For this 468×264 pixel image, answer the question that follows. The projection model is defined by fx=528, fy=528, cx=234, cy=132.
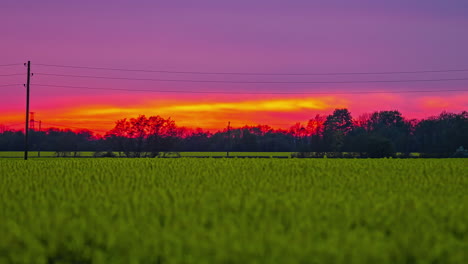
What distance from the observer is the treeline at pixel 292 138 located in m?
76.7

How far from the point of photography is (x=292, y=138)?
129125 mm

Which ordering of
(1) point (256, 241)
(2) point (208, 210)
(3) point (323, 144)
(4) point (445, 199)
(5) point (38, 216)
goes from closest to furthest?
1. (1) point (256, 241)
2. (5) point (38, 216)
3. (2) point (208, 210)
4. (4) point (445, 199)
5. (3) point (323, 144)

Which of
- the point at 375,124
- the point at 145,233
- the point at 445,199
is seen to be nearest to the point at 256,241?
the point at 145,233

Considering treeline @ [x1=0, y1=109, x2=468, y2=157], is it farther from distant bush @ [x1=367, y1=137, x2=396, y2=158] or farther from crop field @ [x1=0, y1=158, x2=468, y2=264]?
crop field @ [x1=0, y1=158, x2=468, y2=264]

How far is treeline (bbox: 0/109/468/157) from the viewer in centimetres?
7669

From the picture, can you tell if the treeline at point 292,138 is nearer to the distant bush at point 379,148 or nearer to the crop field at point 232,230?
the distant bush at point 379,148

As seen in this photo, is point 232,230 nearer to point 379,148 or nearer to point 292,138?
point 379,148

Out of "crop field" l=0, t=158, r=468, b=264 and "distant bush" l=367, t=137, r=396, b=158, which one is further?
"distant bush" l=367, t=137, r=396, b=158

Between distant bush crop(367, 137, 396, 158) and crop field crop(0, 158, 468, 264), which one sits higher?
distant bush crop(367, 137, 396, 158)

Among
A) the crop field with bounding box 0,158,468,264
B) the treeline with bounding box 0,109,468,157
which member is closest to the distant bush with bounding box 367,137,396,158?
the treeline with bounding box 0,109,468,157

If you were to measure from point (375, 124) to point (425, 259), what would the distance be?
132 metres

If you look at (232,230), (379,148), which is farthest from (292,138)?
(232,230)

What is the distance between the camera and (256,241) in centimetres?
679

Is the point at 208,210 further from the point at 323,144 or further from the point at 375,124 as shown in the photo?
the point at 375,124
